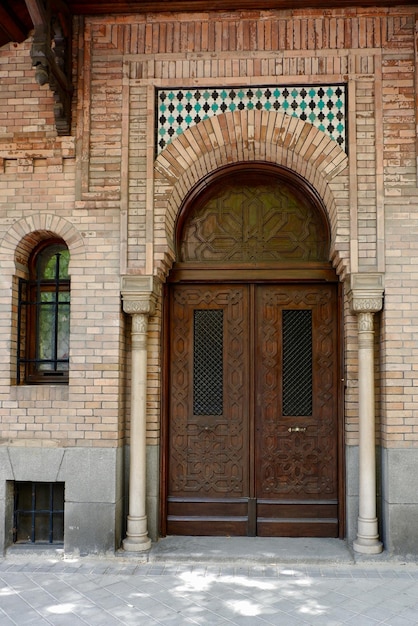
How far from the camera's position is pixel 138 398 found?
6176 mm

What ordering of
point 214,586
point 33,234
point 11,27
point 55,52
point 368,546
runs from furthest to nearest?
point 33,234 < point 11,27 < point 55,52 < point 368,546 < point 214,586

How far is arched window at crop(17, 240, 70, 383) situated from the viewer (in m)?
6.55

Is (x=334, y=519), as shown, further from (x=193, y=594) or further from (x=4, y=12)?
(x=4, y=12)

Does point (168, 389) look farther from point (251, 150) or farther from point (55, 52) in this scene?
point (55, 52)

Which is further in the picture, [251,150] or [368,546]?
[251,150]

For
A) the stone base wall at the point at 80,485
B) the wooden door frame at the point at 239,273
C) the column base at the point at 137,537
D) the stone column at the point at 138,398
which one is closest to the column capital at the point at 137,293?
the stone column at the point at 138,398

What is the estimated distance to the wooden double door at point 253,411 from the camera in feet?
21.5

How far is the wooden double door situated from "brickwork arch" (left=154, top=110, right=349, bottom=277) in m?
0.73

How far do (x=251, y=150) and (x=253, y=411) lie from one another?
8.94 feet

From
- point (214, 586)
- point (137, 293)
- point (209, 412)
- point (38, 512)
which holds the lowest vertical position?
point (214, 586)

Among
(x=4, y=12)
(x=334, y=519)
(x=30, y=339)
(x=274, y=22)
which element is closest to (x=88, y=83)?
(x=4, y=12)

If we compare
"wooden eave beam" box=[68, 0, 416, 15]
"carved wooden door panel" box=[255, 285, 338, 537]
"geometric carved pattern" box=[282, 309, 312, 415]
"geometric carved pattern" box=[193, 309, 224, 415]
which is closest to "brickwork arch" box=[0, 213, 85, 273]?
"geometric carved pattern" box=[193, 309, 224, 415]

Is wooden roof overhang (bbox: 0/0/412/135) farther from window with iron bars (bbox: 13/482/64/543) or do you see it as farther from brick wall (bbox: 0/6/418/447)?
window with iron bars (bbox: 13/482/64/543)

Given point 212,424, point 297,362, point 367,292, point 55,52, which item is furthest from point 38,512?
point 55,52
